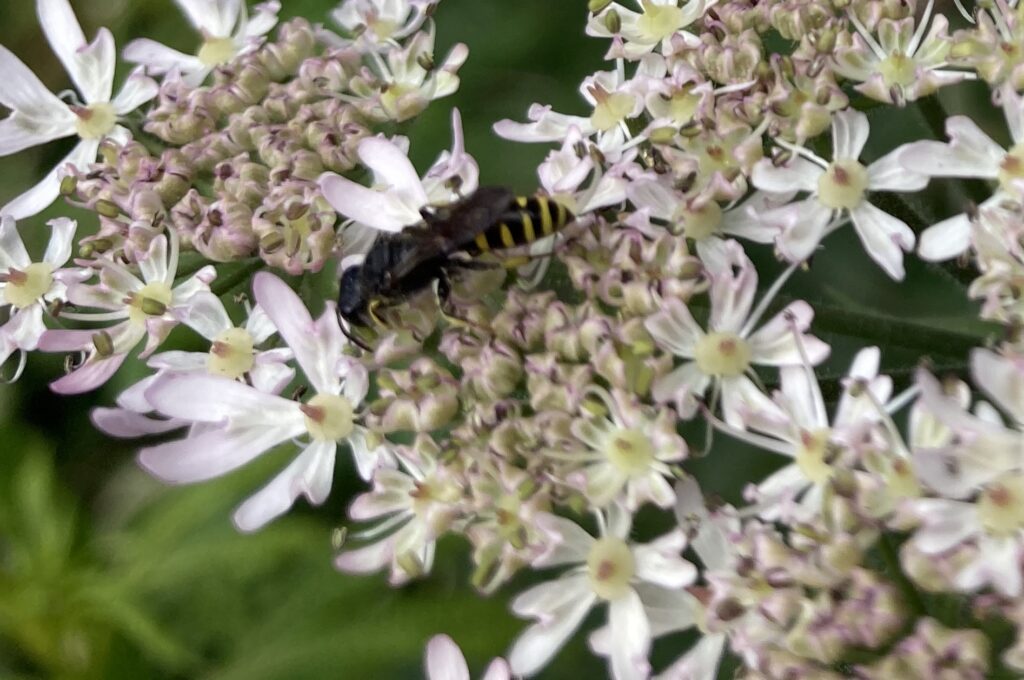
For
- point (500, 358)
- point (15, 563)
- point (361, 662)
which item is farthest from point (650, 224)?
point (15, 563)

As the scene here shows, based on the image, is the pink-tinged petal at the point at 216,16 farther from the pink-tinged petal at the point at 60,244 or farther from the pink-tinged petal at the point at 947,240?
the pink-tinged petal at the point at 947,240

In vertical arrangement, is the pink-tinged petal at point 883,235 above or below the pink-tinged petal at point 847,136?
below

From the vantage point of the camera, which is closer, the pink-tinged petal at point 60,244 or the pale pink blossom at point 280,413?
the pale pink blossom at point 280,413

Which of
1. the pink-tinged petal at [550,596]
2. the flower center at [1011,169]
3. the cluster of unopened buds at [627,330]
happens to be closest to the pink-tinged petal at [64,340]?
the cluster of unopened buds at [627,330]

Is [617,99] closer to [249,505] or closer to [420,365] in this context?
[420,365]

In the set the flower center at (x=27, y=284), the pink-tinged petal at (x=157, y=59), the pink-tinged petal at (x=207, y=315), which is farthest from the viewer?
the pink-tinged petal at (x=157, y=59)

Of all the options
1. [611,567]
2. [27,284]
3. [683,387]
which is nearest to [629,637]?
[611,567]

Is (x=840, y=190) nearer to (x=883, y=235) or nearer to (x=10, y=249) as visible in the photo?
(x=883, y=235)
